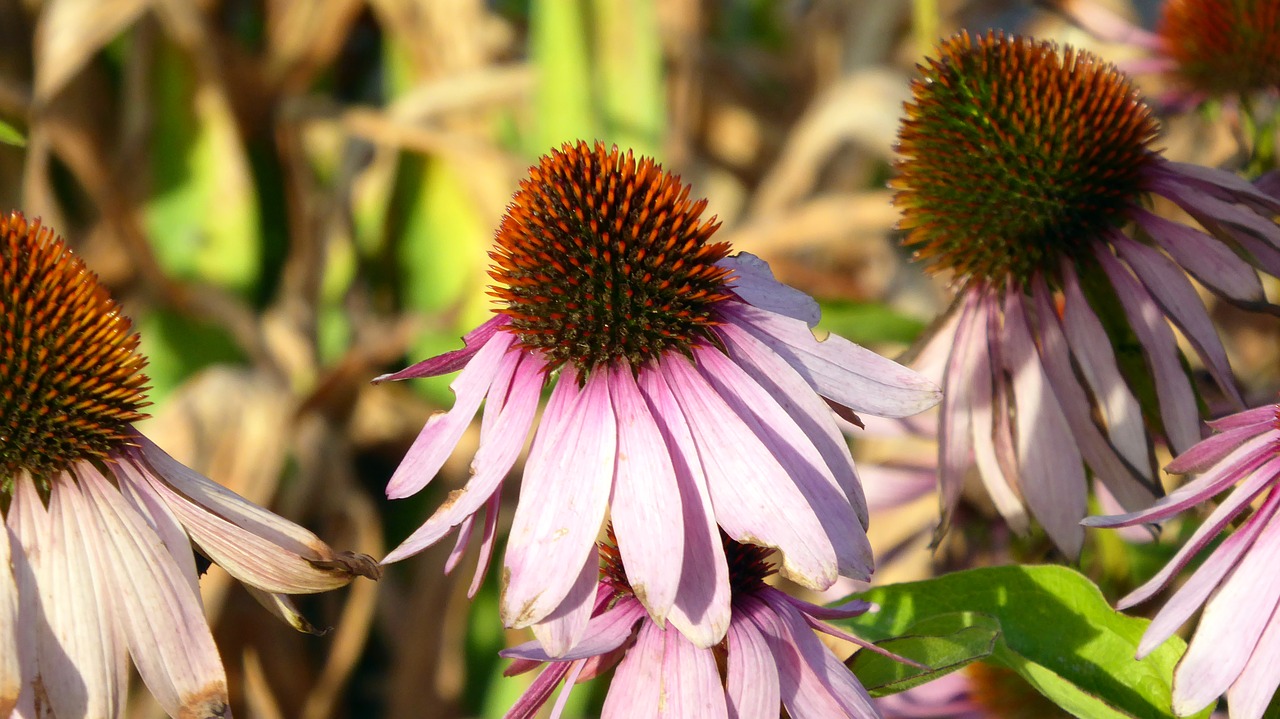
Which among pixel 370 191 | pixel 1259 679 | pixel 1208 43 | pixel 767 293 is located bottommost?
pixel 1259 679

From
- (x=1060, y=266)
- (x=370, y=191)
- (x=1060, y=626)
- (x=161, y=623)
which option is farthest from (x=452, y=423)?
(x=370, y=191)

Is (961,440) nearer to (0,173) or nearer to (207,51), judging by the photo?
(207,51)

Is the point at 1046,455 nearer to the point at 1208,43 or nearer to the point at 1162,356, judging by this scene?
the point at 1162,356

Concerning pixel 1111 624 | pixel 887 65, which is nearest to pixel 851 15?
pixel 887 65

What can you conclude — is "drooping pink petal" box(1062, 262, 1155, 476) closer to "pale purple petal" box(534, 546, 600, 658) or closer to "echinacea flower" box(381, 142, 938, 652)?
"echinacea flower" box(381, 142, 938, 652)

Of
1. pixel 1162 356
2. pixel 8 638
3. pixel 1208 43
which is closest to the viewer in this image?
pixel 8 638

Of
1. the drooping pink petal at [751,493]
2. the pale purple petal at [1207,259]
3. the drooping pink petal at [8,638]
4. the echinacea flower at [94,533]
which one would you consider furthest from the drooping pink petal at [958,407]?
the drooping pink petal at [8,638]
